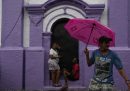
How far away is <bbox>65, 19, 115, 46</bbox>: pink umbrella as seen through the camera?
809 cm

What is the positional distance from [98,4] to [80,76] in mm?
2641

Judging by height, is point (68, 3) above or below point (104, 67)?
above

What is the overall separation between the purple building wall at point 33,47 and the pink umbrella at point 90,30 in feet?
22.3

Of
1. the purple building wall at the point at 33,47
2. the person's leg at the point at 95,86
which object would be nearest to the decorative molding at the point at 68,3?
the purple building wall at the point at 33,47

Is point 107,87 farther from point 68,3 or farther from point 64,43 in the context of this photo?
point 68,3

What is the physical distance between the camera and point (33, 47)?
1540cm

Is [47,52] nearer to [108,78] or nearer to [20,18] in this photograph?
[20,18]

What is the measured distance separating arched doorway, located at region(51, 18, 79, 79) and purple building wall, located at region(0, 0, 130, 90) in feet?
1.38

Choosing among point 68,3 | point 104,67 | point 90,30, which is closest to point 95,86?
point 104,67

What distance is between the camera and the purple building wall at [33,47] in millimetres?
15148

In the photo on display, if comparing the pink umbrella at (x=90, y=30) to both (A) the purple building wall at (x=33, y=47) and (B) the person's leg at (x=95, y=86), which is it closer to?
(B) the person's leg at (x=95, y=86)

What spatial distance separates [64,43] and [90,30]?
771cm

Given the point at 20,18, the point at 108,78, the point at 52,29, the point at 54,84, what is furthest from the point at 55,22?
the point at 108,78

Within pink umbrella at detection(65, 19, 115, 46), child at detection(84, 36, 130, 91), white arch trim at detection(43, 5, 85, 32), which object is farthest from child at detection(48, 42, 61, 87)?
child at detection(84, 36, 130, 91)
